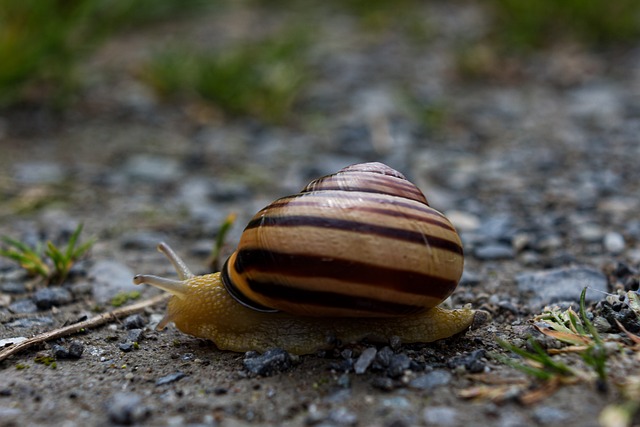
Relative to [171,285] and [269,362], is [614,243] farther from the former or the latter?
[171,285]

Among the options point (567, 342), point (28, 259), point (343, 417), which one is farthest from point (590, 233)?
point (28, 259)

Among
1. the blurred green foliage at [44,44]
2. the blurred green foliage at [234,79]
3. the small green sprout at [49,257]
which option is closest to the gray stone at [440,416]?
the small green sprout at [49,257]

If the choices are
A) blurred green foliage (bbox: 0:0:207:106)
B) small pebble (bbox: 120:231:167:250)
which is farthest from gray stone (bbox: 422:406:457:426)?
blurred green foliage (bbox: 0:0:207:106)

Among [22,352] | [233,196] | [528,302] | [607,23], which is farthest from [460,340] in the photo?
[607,23]

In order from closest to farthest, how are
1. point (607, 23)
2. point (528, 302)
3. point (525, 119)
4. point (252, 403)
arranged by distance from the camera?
point (252, 403) → point (528, 302) → point (525, 119) → point (607, 23)

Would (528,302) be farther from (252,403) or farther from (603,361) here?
(252,403)

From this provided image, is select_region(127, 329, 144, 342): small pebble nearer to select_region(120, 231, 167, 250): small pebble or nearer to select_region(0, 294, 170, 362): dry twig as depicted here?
select_region(0, 294, 170, 362): dry twig
